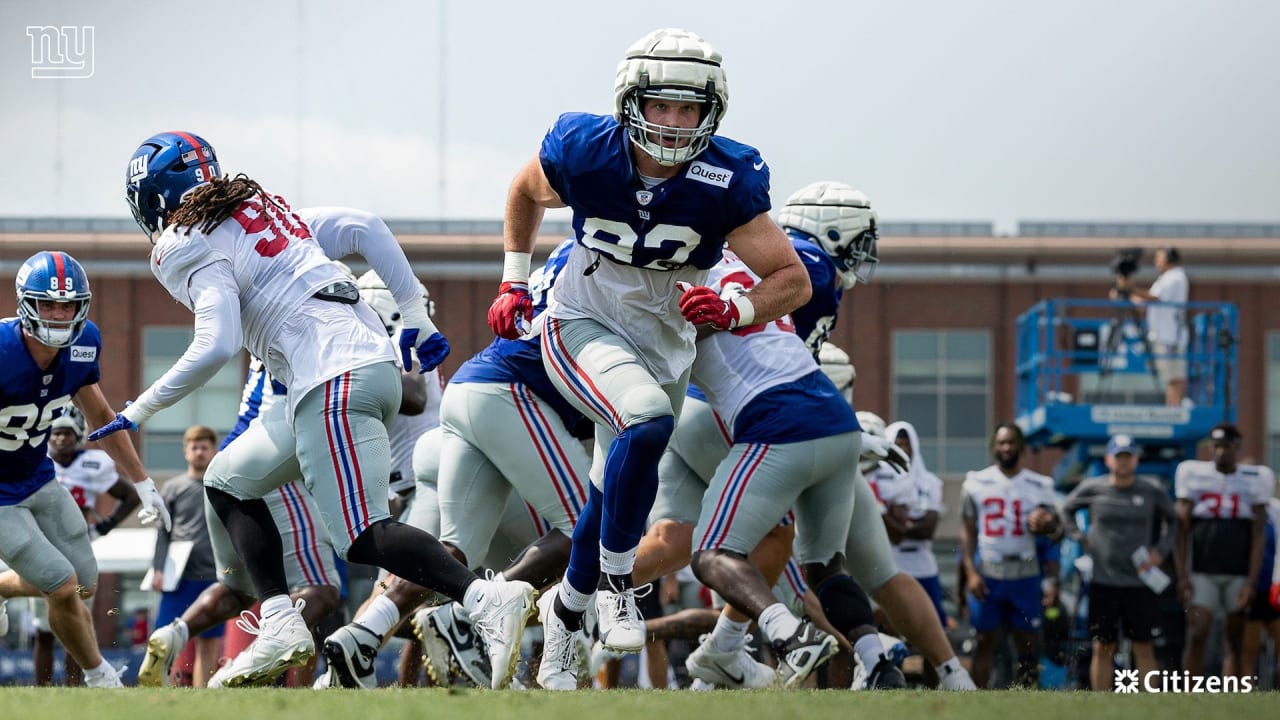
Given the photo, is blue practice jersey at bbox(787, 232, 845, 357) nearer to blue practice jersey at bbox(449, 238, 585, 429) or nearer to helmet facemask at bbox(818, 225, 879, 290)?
helmet facemask at bbox(818, 225, 879, 290)

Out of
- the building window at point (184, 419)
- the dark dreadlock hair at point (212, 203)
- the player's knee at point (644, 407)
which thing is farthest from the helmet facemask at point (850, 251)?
the building window at point (184, 419)

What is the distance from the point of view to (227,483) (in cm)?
620

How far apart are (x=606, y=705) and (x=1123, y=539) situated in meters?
8.05

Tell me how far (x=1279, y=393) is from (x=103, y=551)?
3044cm

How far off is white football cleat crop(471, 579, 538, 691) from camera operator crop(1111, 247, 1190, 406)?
44.6ft

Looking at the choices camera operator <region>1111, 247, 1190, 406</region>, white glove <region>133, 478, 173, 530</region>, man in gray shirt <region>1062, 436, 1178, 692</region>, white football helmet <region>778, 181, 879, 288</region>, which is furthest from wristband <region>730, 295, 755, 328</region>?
camera operator <region>1111, 247, 1190, 406</region>

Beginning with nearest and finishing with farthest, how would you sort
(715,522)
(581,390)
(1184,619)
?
(581,390) < (715,522) < (1184,619)

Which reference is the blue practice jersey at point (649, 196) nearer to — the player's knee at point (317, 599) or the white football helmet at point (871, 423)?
the player's knee at point (317, 599)

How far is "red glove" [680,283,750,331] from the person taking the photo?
214 inches

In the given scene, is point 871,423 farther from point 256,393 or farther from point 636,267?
point 636,267

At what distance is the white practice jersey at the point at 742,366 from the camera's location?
22.6ft

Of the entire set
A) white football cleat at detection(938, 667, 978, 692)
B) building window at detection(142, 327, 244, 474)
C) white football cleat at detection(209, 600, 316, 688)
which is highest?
white football cleat at detection(209, 600, 316, 688)

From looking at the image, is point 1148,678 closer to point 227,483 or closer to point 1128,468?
point 1128,468

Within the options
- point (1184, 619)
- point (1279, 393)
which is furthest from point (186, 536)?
point (1279, 393)
